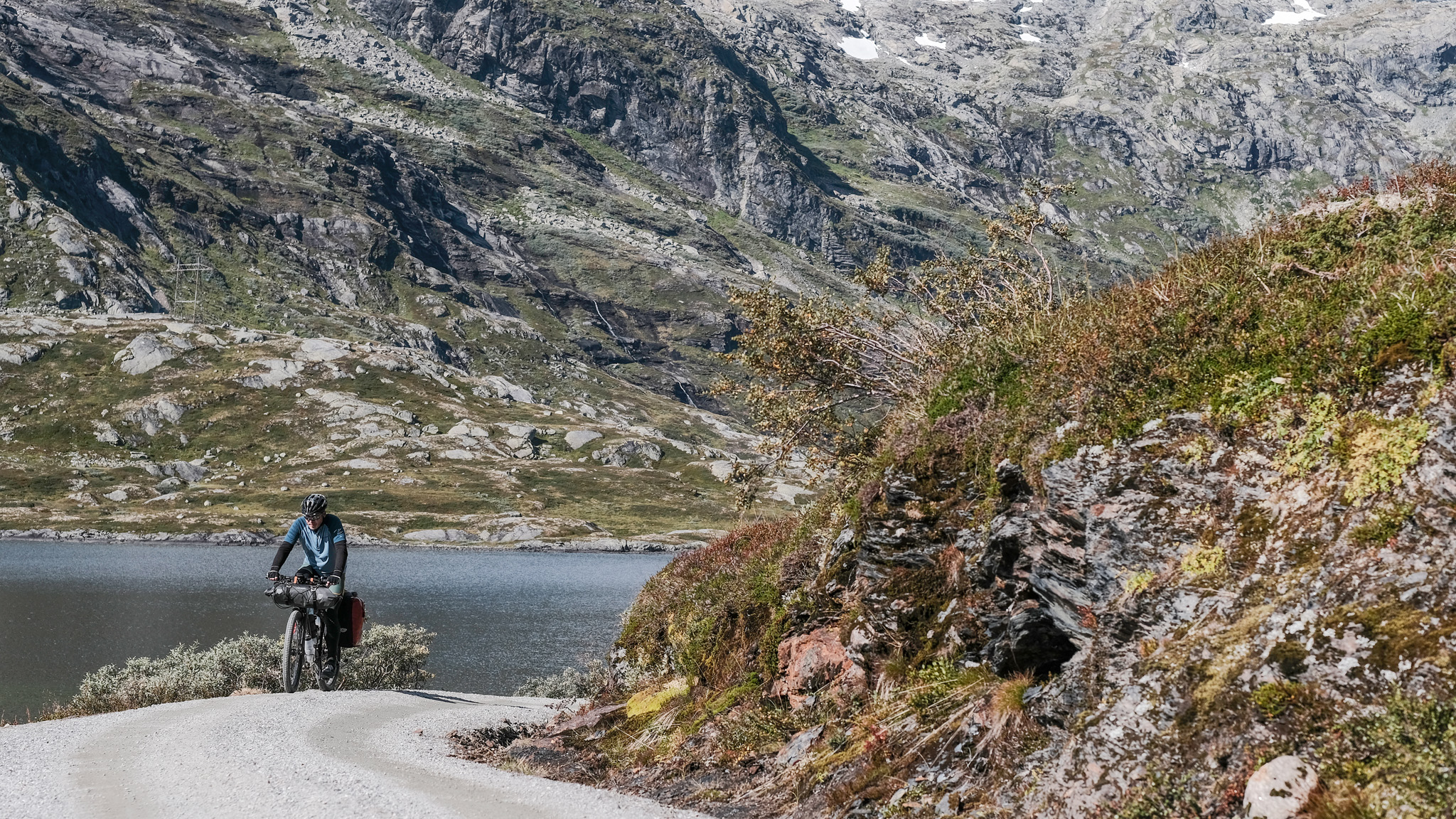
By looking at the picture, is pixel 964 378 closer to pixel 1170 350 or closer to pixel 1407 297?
pixel 1170 350

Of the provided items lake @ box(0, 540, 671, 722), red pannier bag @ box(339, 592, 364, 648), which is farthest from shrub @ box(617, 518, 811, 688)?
red pannier bag @ box(339, 592, 364, 648)

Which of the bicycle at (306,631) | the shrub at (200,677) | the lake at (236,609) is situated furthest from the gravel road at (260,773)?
the shrub at (200,677)

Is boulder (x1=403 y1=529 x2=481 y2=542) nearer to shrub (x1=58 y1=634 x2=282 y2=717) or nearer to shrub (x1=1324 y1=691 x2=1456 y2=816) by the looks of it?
shrub (x1=58 y1=634 x2=282 y2=717)

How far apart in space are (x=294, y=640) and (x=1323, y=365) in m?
18.1

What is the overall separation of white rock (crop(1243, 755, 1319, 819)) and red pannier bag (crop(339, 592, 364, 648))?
17091mm

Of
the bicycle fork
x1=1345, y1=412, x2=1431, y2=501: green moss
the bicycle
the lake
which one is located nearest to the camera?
x1=1345, y1=412, x2=1431, y2=501: green moss

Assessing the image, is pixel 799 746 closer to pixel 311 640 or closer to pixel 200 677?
pixel 311 640

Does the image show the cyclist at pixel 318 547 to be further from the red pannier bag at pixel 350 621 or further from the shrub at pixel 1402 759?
the shrub at pixel 1402 759

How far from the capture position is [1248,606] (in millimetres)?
7023

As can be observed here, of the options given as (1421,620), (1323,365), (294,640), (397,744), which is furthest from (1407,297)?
(294,640)

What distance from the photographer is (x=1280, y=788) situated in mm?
5730

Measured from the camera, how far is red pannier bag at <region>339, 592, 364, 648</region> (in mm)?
19078

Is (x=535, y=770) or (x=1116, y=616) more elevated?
(x=1116, y=616)

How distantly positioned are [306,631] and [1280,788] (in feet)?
59.0
